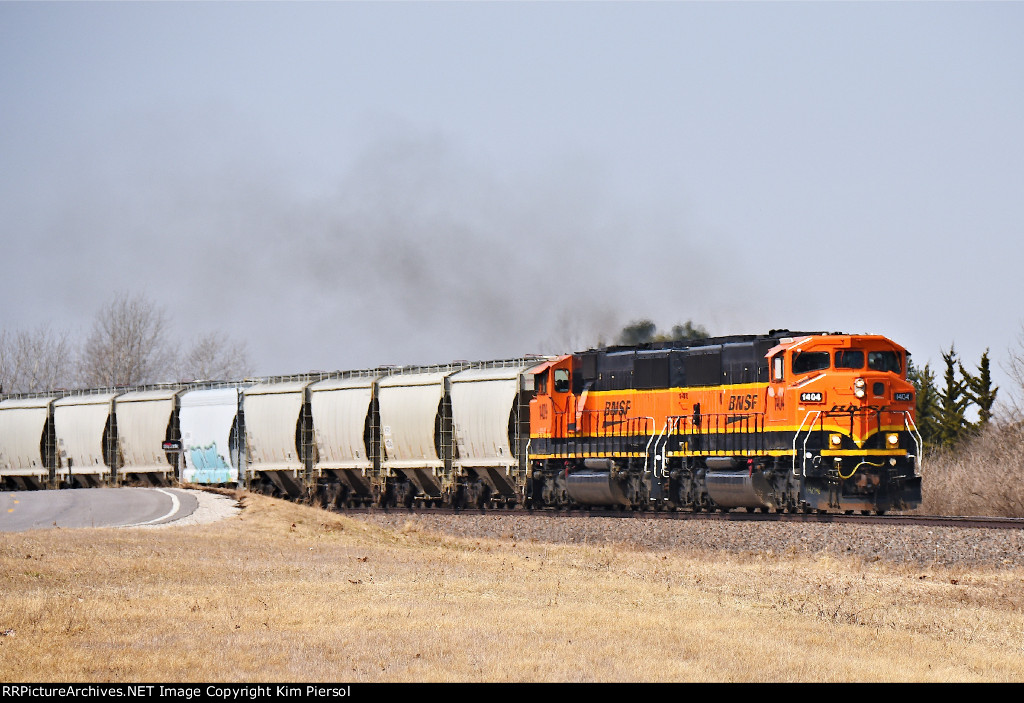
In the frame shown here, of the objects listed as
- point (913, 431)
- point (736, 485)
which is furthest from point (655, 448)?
point (913, 431)

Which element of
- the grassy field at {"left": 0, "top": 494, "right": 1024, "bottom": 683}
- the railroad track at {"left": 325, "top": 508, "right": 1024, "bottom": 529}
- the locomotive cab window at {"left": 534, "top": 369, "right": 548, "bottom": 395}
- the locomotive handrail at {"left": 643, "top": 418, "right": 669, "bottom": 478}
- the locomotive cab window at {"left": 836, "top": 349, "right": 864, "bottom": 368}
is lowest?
the grassy field at {"left": 0, "top": 494, "right": 1024, "bottom": 683}

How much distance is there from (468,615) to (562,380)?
19162 mm

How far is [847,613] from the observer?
16000 millimetres

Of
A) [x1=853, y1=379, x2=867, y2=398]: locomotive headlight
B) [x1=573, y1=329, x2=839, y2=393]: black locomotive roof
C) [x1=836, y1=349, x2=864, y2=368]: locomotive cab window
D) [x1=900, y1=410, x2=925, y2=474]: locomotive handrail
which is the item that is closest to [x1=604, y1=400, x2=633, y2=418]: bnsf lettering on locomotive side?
[x1=573, y1=329, x2=839, y2=393]: black locomotive roof

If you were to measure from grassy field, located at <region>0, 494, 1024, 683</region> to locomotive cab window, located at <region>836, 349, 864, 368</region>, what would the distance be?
5.74 m

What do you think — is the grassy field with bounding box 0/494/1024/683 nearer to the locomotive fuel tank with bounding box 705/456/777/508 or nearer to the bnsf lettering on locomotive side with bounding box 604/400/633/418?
the locomotive fuel tank with bounding box 705/456/777/508

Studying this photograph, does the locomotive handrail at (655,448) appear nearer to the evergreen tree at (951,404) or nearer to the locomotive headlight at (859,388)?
the locomotive headlight at (859,388)

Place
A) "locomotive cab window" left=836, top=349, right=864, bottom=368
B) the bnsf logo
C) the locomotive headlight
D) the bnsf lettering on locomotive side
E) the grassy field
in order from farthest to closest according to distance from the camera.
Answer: the bnsf lettering on locomotive side < the bnsf logo < "locomotive cab window" left=836, top=349, right=864, bottom=368 < the locomotive headlight < the grassy field

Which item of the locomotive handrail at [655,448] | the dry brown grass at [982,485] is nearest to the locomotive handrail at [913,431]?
the dry brown grass at [982,485]

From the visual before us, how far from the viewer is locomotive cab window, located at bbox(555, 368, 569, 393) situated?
3312 cm

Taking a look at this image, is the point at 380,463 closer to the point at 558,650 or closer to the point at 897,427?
the point at 897,427

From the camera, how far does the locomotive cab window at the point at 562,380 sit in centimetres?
3312

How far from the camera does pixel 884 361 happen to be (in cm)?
2731
